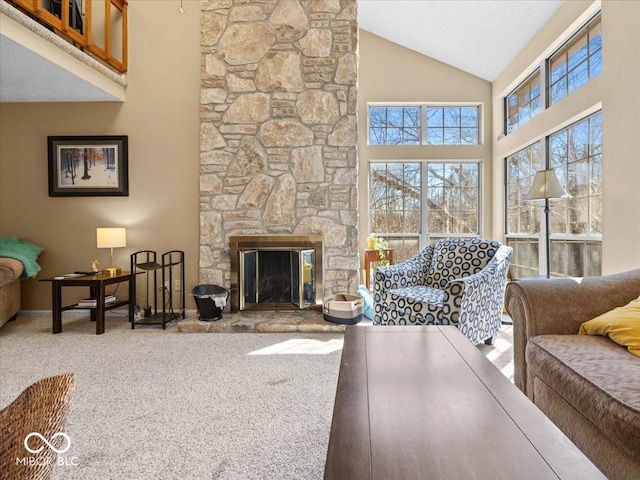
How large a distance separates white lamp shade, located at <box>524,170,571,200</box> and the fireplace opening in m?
1.98

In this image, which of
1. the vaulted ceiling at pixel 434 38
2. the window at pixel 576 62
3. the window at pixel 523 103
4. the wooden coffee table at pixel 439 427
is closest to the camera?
the wooden coffee table at pixel 439 427

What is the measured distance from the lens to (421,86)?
5.25 meters

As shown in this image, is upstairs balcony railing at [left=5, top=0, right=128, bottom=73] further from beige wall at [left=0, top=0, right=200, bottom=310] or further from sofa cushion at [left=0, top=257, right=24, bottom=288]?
sofa cushion at [left=0, top=257, right=24, bottom=288]

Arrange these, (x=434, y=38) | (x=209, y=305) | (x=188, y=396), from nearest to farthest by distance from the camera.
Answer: (x=188, y=396) < (x=209, y=305) < (x=434, y=38)

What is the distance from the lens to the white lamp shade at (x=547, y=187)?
290 cm

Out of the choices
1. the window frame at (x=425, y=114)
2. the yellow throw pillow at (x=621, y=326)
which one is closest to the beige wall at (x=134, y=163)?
the window frame at (x=425, y=114)

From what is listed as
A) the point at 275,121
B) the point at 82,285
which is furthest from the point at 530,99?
the point at 82,285

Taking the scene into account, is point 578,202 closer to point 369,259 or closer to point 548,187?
point 548,187

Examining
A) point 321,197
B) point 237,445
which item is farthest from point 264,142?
point 237,445

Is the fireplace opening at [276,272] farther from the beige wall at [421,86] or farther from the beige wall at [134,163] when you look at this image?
the beige wall at [421,86]

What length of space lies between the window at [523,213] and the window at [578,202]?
0.38m

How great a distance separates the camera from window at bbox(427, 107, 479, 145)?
5.31 m

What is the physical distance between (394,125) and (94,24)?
382cm

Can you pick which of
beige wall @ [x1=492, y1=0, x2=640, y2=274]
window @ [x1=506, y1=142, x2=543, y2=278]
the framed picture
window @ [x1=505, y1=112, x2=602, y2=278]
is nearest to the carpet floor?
window @ [x1=505, y1=112, x2=602, y2=278]
